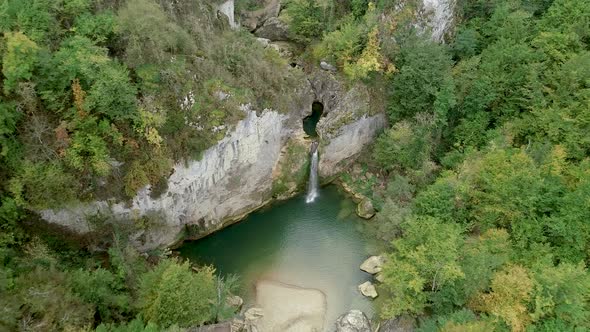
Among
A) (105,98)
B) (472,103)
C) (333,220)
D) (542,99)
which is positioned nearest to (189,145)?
(105,98)

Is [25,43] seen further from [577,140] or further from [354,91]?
[577,140]

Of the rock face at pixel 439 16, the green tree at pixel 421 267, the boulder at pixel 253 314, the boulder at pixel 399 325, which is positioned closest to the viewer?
the green tree at pixel 421 267

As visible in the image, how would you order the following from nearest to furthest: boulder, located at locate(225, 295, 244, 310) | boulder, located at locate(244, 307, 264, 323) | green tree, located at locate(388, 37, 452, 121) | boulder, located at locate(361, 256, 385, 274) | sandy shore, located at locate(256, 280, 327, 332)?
sandy shore, located at locate(256, 280, 327, 332), boulder, located at locate(244, 307, 264, 323), boulder, located at locate(225, 295, 244, 310), boulder, located at locate(361, 256, 385, 274), green tree, located at locate(388, 37, 452, 121)

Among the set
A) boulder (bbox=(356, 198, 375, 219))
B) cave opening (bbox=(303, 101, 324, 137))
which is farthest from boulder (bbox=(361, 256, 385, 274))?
cave opening (bbox=(303, 101, 324, 137))

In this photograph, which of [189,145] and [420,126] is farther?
[420,126]

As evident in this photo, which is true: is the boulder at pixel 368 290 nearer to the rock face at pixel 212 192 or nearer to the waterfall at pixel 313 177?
the waterfall at pixel 313 177

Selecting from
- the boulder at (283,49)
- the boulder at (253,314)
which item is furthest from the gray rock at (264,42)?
the boulder at (253,314)

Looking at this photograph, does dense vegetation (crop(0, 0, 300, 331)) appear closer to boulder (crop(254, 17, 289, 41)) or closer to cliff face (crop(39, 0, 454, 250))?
cliff face (crop(39, 0, 454, 250))
